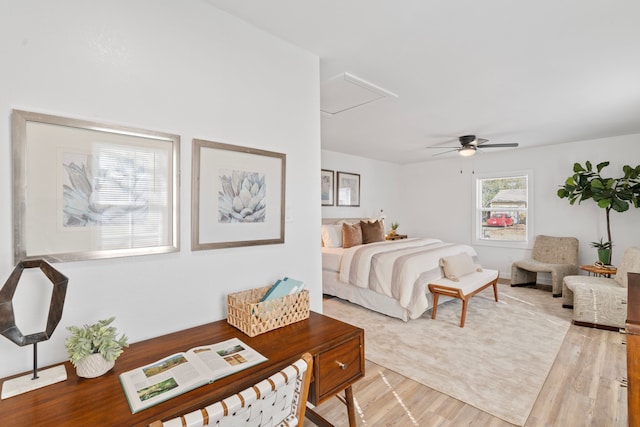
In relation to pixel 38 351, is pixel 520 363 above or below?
below

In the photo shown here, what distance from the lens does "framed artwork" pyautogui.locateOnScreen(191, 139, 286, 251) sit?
1.57 m

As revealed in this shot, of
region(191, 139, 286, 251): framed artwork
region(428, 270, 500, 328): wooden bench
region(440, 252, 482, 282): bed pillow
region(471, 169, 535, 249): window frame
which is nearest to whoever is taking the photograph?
region(191, 139, 286, 251): framed artwork

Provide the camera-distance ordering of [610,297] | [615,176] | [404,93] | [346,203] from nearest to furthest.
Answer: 1. [404,93]
2. [610,297]
3. [615,176]
4. [346,203]

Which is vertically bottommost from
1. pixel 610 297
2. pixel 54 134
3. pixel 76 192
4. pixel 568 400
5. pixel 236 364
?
pixel 568 400

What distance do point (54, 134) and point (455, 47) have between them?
2.29 metres

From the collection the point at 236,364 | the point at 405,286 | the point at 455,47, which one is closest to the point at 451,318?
the point at 405,286

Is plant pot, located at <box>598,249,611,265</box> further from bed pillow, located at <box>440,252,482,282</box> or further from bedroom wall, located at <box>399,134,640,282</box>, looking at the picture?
bed pillow, located at <box>440,252,482,282</box>

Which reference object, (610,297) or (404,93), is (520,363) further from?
(404,93)

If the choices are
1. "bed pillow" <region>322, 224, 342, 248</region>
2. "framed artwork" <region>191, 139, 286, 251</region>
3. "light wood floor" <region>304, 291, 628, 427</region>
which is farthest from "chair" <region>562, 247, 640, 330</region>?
"framed artwork" <region>191, 139, 286, 251</region>

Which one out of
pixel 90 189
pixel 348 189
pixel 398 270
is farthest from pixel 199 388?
pixel 348 189

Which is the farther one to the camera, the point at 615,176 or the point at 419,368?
the point at 615,176

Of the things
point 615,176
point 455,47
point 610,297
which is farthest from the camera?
point 615,176

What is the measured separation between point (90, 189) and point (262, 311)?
90cm

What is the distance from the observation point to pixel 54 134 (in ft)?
3.86
